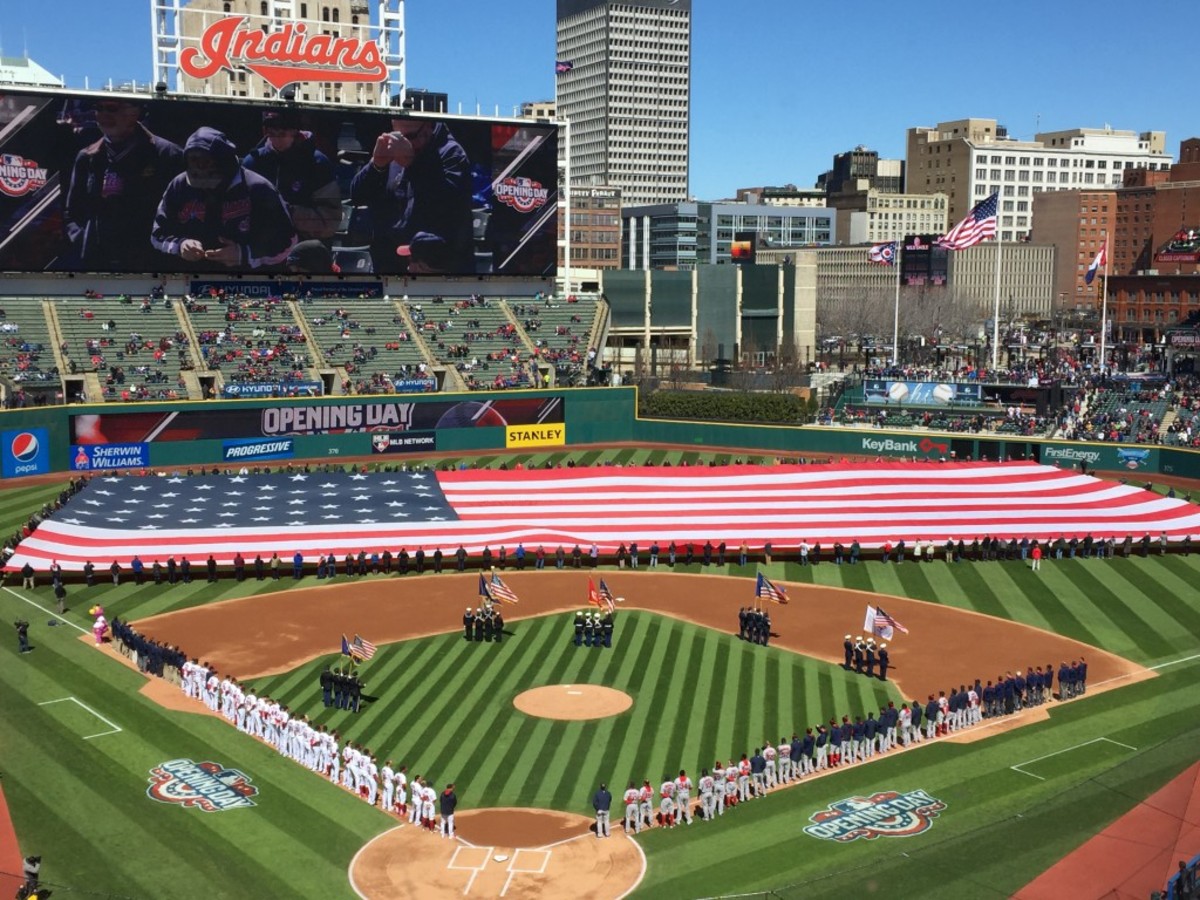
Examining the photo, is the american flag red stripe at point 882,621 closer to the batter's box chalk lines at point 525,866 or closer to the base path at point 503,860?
the base path at point 503,860

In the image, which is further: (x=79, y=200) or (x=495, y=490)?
(x=79, y=200)

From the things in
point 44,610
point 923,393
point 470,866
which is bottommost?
point 470,866

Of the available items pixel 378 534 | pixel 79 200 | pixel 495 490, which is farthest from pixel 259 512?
pixel 79 200

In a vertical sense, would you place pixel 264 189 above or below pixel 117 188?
above

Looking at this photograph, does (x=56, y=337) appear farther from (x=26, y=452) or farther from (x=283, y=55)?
(x=283, y=55)

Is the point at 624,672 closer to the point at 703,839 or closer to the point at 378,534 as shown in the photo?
the point at 703,839

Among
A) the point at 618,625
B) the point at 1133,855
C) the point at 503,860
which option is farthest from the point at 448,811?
the point at 618,625
